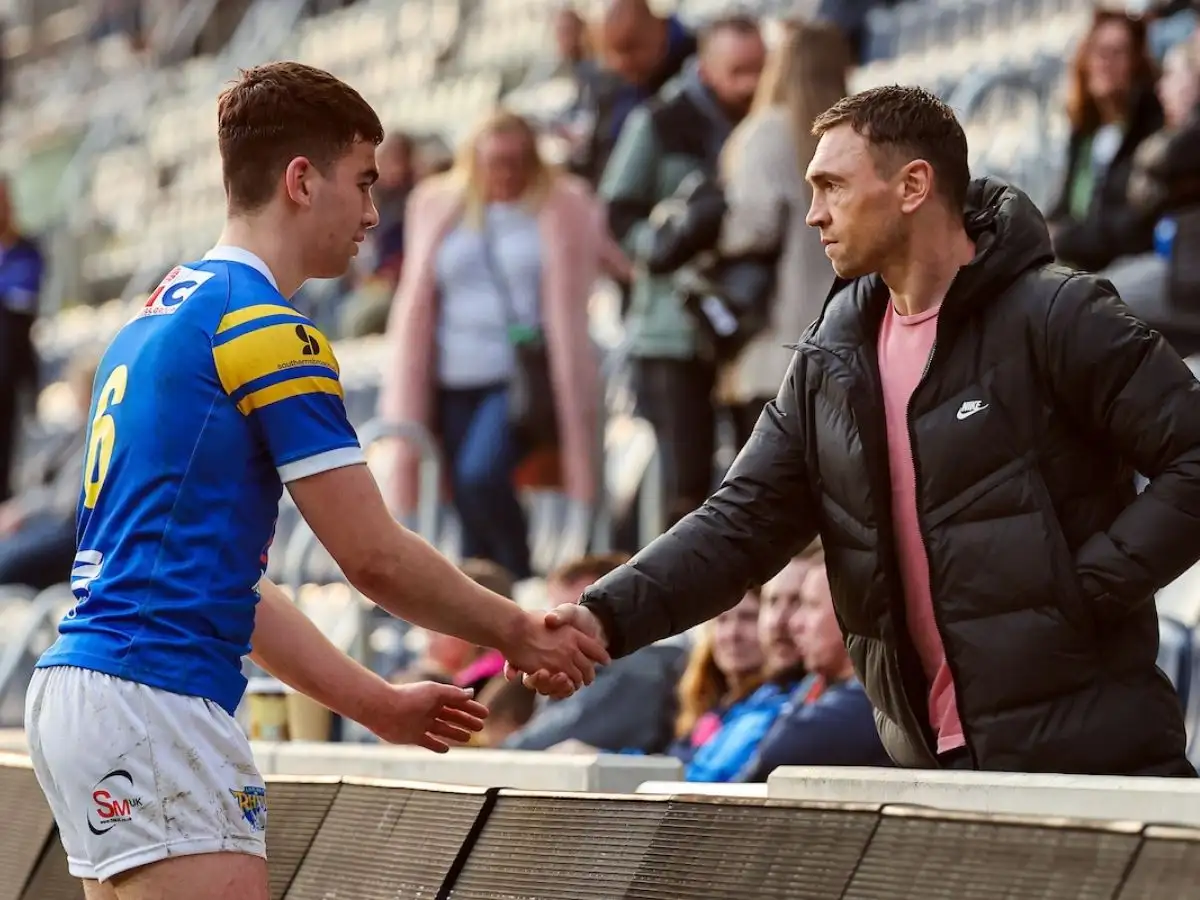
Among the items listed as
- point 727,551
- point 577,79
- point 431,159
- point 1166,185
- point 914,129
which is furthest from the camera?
point 431,159

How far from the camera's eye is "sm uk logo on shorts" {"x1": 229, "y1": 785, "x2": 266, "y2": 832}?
3.45m

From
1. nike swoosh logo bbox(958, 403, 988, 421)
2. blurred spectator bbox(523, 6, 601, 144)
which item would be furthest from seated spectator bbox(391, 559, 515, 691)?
nike swoosh logo bbox(958, 403, 988, 421)

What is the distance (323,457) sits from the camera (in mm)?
3430

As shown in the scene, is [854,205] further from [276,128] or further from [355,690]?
[355,690]

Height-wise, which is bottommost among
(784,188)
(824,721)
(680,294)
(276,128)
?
(824,721)

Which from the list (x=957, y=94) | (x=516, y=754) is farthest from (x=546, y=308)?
(x=516, y=754)

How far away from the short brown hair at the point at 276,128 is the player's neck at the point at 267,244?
0.10 feet

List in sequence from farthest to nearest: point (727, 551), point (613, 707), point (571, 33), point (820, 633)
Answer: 1. point (571, 33)
2. point (613, 707)
3. point (820, 633)
4. point (727, 551)

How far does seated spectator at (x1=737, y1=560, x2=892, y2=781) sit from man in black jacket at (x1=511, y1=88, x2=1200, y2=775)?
1.22 metres

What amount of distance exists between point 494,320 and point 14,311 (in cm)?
508

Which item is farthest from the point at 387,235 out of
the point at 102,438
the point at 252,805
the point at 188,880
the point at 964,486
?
the point at 188,880

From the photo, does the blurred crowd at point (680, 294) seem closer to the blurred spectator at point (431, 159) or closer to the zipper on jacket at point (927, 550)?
the blurred spectator at point (431, 159)

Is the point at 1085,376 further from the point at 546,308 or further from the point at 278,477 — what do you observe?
the point at 546,308

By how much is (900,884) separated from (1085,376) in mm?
1047
